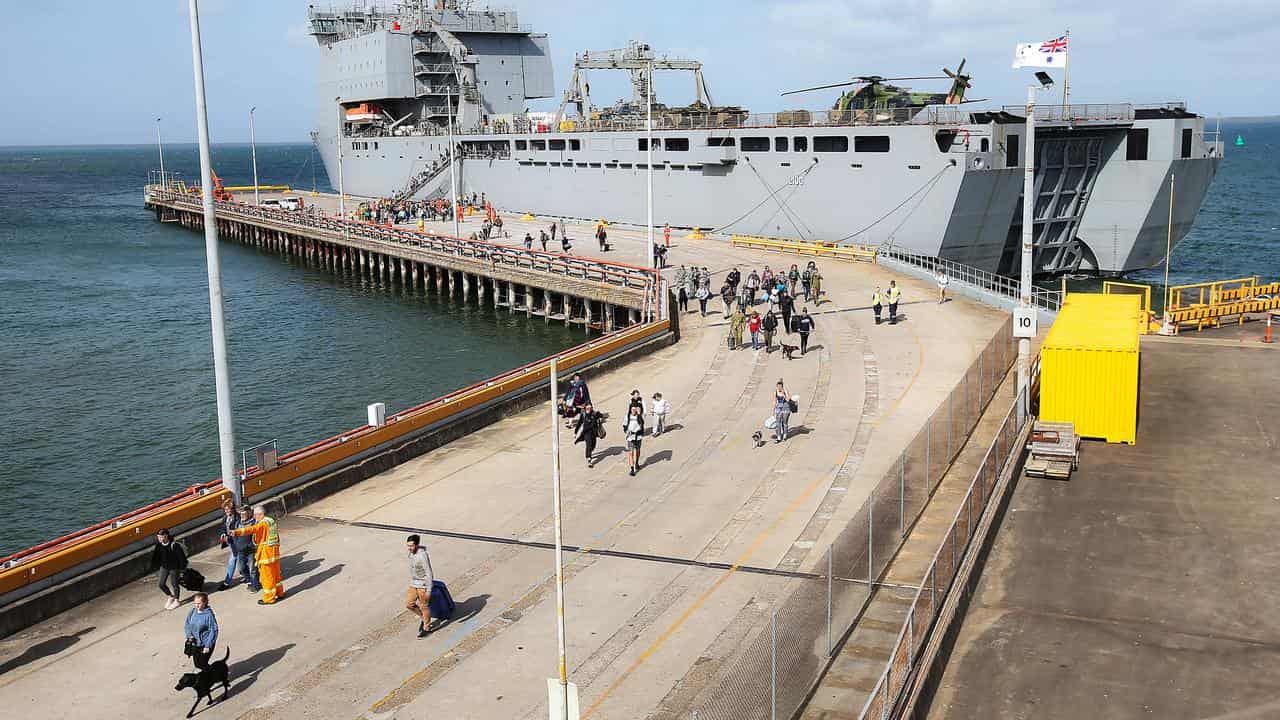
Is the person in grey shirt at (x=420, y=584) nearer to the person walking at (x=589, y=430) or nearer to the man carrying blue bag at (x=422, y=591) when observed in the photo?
the man carrying blue bag at (x=422, y=591)

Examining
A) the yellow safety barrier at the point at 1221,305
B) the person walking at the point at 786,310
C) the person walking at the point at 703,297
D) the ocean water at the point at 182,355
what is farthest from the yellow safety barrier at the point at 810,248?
the yellow safety barrier at the point at 1221,305

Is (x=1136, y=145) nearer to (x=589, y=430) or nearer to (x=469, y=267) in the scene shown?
(x=469, y=267)

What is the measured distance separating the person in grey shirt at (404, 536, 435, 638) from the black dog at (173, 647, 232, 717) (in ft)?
8.09

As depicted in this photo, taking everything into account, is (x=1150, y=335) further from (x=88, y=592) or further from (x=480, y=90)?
(x=480, y=90)

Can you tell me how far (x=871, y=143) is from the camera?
48.0m

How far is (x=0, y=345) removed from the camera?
46.9 meters

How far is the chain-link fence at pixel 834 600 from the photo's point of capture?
38.4 feet

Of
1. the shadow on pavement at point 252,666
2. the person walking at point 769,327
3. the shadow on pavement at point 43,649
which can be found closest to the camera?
the shadow on pavement at point 252,666

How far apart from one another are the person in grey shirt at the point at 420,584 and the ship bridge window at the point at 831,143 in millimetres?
38595

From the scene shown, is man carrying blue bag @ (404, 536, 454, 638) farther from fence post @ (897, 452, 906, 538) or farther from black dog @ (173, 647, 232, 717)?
fence post @ (897, 452, 906, 538)

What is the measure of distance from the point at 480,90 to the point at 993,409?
231 ft

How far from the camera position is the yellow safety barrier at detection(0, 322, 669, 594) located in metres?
15.5

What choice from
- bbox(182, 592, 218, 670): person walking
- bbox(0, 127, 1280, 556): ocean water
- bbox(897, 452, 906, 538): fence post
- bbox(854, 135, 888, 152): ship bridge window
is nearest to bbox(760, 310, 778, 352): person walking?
bbox(0, 127, 1280, 556): ocean water

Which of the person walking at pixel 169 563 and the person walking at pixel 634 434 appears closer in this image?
the person walking at pixel 169 563
